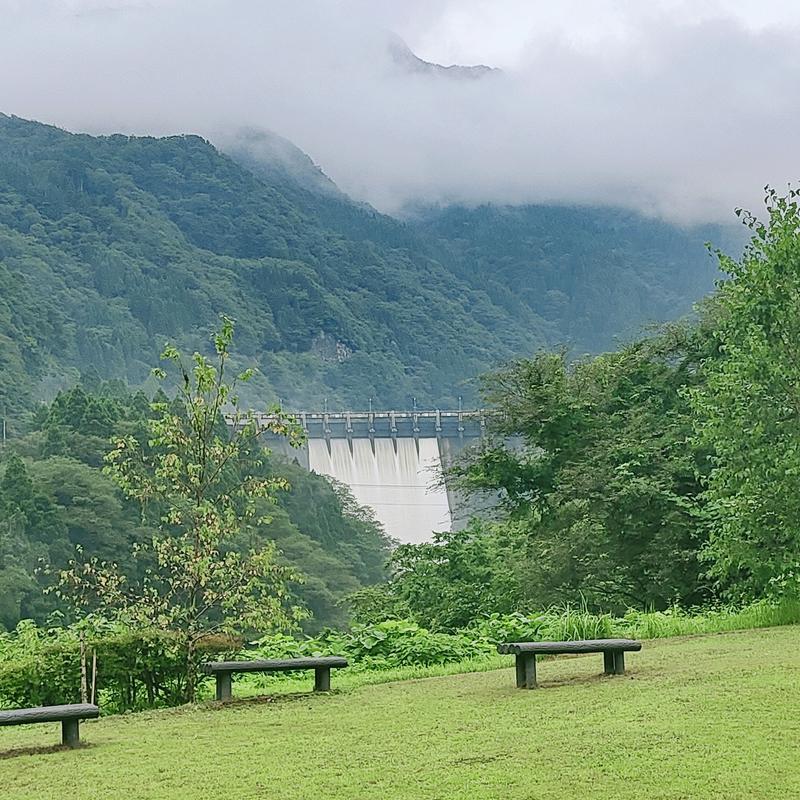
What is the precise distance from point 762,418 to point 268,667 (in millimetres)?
6071

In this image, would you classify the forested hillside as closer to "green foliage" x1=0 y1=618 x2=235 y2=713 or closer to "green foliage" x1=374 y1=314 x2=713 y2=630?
"green foliage" x1=374 y1=314 x2=713 y2=630

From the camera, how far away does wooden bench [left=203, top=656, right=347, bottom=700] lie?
7973mm

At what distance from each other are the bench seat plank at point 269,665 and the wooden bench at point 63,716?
131 centimetres

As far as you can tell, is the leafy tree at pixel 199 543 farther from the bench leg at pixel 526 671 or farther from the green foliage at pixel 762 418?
the green foliage at pixel 762 418

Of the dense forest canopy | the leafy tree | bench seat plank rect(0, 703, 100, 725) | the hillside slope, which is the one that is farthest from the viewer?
the hillside slope

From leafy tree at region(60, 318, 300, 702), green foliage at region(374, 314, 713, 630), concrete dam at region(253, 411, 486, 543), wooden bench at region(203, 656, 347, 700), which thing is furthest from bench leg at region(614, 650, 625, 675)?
concrete dam at region(253, 411, 486, 543)

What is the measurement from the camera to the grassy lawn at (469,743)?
16.5 feet

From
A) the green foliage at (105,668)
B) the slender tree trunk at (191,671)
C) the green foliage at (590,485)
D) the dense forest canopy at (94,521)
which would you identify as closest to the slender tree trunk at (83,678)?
the green foliage at (105,668)

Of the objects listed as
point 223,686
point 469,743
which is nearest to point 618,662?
point 469,743

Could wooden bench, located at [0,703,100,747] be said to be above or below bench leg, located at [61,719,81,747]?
above

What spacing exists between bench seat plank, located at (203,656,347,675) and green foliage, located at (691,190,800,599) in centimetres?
518

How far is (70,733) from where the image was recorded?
267 inches

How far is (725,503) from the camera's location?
483 inches

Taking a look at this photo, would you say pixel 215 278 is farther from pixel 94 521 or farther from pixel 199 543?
pixel 199 543
